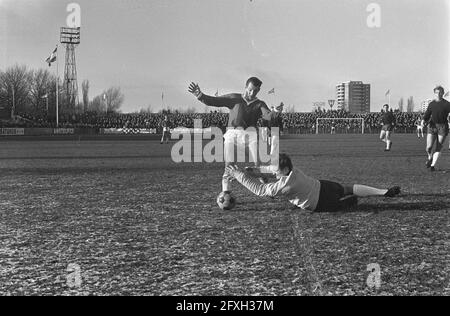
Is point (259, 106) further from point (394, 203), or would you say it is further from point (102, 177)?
point (102, 177)

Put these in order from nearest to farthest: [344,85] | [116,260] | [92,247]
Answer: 1. [116,260]
2. [92,247]
3. [344,85]

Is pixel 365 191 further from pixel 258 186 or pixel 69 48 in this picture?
pixel 69 48

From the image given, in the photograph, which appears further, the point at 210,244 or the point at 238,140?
the point at 238,140

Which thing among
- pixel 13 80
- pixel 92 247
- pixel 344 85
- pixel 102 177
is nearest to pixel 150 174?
pixel 102 177

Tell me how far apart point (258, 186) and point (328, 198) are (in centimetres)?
92

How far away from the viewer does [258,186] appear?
657cm

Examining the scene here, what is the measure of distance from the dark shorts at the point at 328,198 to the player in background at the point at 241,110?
4.65 feet

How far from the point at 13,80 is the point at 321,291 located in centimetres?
7347

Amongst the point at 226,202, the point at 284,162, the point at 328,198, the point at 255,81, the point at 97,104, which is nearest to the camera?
the point at 284,162

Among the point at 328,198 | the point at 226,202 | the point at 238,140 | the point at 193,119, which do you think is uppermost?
the point at 193,119

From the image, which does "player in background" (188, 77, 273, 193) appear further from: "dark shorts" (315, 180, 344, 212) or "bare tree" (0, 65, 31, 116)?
"bare tree" (0, 65, 31, 116)

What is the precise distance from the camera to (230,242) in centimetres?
496

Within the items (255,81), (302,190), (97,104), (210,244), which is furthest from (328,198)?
(97,104)

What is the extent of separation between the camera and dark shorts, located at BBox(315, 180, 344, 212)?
6.55 metres
